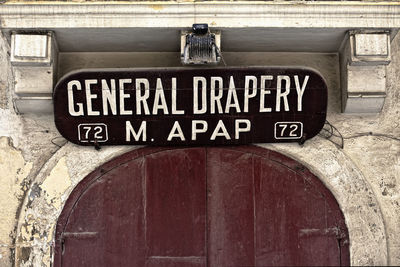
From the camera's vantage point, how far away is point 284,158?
16.6 feet

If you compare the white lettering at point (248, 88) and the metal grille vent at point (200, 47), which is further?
the white lettering at point (248, 88)

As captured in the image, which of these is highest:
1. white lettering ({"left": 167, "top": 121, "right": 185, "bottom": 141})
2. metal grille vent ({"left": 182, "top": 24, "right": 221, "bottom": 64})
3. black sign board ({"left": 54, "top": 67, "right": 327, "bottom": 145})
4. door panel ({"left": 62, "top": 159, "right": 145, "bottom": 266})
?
metal grille vent ({"left": 182, "top": 24, "right": 221, "bottom": 64})

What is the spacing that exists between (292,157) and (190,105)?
100 centimetres

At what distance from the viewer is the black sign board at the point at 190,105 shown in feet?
15.8

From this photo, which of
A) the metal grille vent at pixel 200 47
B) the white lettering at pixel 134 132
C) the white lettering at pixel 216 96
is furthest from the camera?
the white lettering at pixel 134 132

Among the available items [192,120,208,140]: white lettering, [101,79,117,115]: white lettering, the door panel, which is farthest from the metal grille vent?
the door panel

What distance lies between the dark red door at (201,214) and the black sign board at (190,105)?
201 millimetres

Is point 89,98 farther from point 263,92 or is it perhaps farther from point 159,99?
point 263,92

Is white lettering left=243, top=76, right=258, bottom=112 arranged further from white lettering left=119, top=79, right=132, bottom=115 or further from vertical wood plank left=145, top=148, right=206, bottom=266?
white lettering left=119, top=79, right=132, bottom=115

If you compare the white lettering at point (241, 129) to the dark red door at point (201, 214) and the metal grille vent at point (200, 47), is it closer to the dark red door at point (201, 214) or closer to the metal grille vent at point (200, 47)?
the dark red door at point (201, 214)

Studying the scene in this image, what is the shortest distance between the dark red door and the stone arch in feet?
0.23

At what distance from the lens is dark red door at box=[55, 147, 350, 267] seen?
4910mm

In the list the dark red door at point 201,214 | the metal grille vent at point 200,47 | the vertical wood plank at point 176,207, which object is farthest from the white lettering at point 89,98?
the metal grille vent at point 200,47

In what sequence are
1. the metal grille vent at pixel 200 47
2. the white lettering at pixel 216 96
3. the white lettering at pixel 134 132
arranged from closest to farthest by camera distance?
the metal grille vent at pixel 200 47 < the white lettering at pixel 216 96 < the white lettering at pixel 134 132
